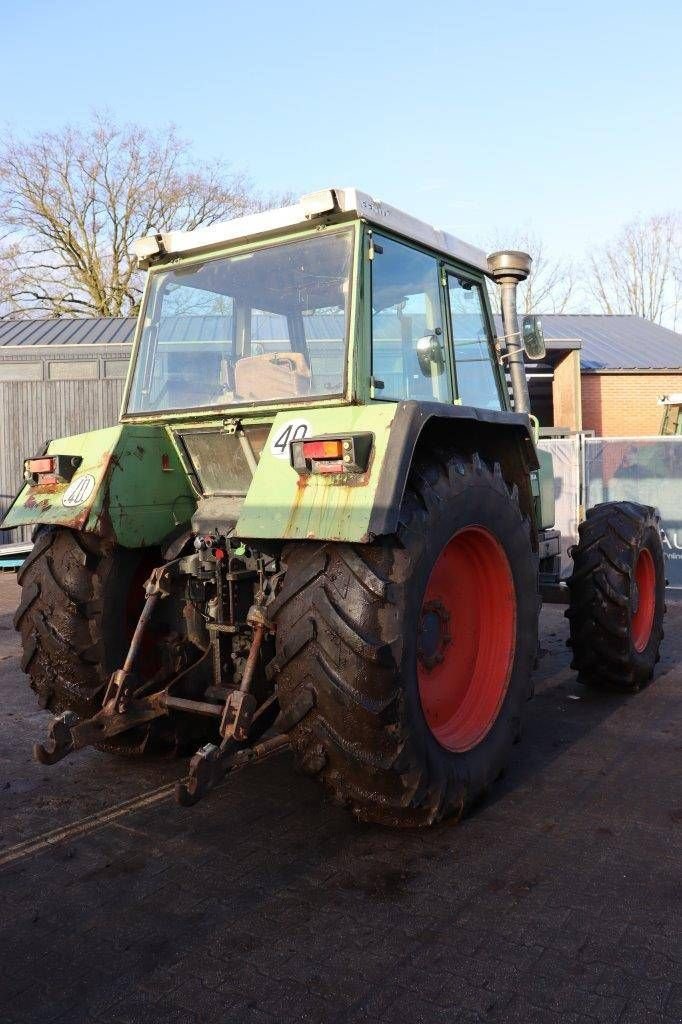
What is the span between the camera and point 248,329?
4246 millimetres

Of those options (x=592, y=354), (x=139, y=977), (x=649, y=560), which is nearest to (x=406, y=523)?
(x=139, y=977)

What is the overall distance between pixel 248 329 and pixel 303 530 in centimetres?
151

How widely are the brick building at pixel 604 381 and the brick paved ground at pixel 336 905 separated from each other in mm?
17795

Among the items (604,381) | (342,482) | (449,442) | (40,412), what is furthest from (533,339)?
(604,381)

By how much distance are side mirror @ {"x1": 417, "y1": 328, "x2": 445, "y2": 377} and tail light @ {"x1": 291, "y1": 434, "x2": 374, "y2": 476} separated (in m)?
1.21

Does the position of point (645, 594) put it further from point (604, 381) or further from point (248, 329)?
point (604, 381)

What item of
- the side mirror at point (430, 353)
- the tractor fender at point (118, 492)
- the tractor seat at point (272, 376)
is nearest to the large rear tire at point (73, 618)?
the tractor fender at point (118, 492)

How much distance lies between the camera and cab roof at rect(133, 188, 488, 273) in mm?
3586

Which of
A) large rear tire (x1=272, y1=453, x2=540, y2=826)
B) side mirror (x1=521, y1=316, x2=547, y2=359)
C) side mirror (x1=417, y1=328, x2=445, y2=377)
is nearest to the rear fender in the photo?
large rear tire (x1=272, y1=453, x2=540, y2=826)

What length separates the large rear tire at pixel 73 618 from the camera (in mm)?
3963

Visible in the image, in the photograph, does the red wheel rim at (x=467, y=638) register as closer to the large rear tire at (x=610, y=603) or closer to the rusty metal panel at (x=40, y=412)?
the large rear tire at (x=610, y=603)

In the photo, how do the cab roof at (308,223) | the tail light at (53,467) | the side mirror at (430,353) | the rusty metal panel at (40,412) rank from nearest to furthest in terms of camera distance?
the cab roof at (308,223)
the tail light at (53,467)
the side mirror at (430,353)
the rusty metal panel at (40,412)

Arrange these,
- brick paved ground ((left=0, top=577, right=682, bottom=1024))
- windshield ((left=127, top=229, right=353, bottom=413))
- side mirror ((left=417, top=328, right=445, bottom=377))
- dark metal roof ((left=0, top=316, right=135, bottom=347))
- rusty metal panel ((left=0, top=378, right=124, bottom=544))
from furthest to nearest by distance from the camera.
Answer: dark metal roof ((left=0, top=316, right=135, bottom=347))
rusty metal panel ((left=0, top=378, right=124, bottom=544))
side mirror ((left=417, top=328, right=445, bottom=377))
windshield ((left=127, top=229, right=353, bottom=413))
brick paved ground ((left=0, top=577, right=682, bottom=1024))

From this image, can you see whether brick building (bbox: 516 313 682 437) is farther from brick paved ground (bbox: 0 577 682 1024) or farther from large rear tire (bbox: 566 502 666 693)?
brick paved ground (bbox: 0 577 682 1024)
